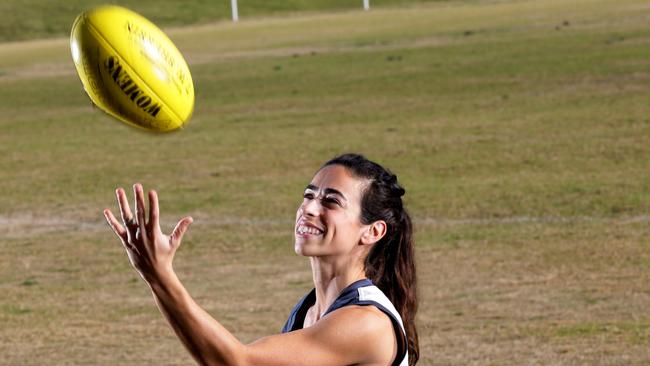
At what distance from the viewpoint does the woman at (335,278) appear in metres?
3.58

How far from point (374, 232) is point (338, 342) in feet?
1.70

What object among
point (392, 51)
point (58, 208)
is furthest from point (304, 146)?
point (392, 51)

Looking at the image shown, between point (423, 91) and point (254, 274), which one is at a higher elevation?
point (254, 274)

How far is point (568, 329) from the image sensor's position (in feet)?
33.3

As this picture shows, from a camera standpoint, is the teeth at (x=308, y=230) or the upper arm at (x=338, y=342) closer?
the upper arm at (x=338, y=342)

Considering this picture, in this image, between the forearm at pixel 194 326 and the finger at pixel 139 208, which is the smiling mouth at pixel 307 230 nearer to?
the forearm at pixel 194 326

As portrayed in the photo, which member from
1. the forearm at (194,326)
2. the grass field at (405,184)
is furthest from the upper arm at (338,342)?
the grass field at (405,184)

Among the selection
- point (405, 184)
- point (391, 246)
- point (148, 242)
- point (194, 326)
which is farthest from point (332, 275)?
point (405, 184)

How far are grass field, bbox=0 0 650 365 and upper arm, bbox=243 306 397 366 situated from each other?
17.6ft

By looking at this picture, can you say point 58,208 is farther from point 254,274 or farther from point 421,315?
point 421,315

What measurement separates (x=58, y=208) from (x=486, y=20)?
113 feet

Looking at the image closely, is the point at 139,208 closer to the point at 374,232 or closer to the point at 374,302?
the point at 374,302

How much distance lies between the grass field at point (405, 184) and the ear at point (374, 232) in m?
5.06

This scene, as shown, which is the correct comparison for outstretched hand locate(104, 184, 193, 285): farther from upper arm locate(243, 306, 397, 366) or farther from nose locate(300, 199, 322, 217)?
nose locate(300, 199, 322, 217)
